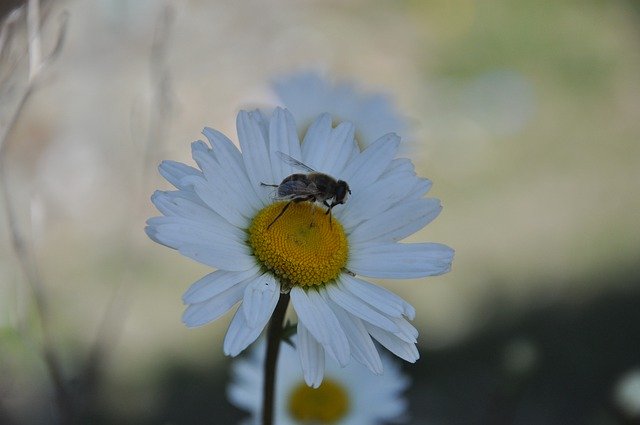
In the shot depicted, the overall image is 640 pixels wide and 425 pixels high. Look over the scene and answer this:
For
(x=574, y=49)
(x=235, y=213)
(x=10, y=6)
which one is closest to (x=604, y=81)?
(x=574, y=49)

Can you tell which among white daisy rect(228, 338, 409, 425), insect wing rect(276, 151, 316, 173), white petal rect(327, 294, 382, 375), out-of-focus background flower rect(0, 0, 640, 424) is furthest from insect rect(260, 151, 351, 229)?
out-of-focus background flower rect(0, 0, 640, 424)

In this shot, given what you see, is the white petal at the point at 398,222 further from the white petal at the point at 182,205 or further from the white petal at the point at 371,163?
the white petal at the point at 182,205

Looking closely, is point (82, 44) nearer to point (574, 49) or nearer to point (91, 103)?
point (91, 103)

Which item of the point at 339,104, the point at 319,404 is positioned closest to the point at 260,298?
the point at 319,404

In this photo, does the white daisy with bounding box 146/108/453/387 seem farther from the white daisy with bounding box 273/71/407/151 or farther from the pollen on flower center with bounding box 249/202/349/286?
the white daisy with bounding box 273/71/407/151

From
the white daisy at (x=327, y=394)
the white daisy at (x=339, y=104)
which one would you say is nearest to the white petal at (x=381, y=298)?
the white daisy at (x=327, y=394)
